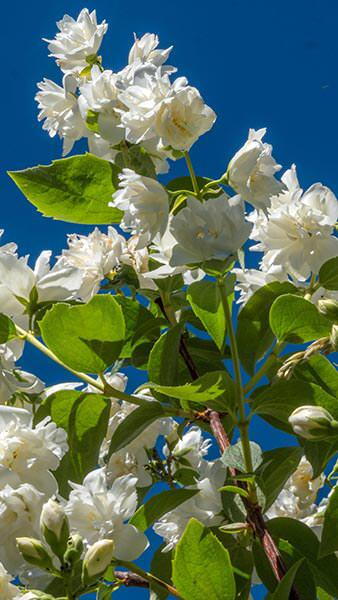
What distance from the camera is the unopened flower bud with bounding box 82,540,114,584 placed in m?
0.87

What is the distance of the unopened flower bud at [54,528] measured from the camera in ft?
2.93

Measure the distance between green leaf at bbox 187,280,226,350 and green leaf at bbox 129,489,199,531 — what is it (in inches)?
8.1

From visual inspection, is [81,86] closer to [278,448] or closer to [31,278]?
[31,278]

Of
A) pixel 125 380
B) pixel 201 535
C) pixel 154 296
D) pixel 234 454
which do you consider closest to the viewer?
pixel 201 535

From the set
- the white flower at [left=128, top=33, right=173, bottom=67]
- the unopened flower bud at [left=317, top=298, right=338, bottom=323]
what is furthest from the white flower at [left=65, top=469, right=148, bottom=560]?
the white flower at [left=128, top=33, right=173, bottom=67]

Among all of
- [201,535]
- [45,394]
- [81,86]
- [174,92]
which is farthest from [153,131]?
[201,535]

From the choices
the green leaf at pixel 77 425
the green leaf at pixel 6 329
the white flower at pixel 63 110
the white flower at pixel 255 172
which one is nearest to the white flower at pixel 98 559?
the green leaf at pixel 77 425

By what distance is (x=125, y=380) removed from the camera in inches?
53.3

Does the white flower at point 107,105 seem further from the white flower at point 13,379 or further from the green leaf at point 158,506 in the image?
the green leaf at point 158,506

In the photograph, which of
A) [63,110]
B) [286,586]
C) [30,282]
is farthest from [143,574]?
[63,110]

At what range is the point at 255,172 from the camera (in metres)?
1.10

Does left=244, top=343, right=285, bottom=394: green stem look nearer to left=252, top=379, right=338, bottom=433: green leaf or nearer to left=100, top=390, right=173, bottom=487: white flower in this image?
left=252, top=379, right=338, bottom=433: green leaf

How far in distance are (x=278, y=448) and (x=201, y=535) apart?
27 centimetres

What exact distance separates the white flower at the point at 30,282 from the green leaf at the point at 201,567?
412 millimetres
